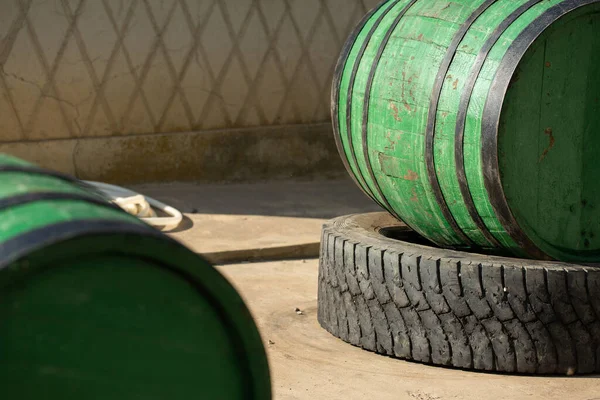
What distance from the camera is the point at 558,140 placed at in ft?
11.8

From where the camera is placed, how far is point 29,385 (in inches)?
61.8

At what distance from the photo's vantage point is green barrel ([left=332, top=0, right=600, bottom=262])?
3477 millimetres

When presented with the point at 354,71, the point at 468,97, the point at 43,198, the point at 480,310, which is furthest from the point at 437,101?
the point at 43,198

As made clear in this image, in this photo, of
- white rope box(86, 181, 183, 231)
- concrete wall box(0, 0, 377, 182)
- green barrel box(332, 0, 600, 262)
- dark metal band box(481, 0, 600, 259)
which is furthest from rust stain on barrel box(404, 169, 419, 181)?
concrete wall box(0, 0, 377, 182)

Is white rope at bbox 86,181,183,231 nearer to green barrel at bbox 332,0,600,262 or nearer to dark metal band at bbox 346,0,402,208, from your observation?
dark metal band at bbox 346,0,402,208

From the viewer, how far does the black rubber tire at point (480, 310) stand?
3.42m

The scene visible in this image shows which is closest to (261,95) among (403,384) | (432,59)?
(432,59)

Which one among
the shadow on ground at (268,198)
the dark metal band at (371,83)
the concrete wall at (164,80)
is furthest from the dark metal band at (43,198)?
the concrete wall at (164,80)

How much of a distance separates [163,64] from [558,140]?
11.7 feet

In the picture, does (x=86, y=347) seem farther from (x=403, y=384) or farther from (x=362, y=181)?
(x=362, y=181)

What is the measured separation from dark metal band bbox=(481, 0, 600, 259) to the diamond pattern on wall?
3.51 meters

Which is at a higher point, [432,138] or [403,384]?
[432,138]

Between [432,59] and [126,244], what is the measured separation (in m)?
2.32

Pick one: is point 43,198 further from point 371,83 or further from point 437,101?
point 371,83
